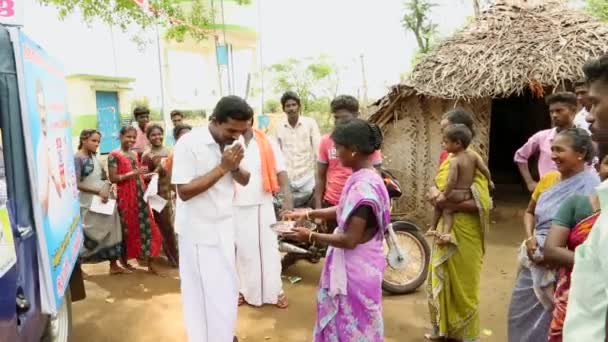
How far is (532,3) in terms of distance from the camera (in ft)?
25.3

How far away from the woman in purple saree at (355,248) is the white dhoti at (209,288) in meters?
0.64

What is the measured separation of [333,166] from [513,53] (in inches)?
146

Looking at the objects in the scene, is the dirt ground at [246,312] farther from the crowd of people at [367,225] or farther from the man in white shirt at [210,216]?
the man in white shirt at [210,216]

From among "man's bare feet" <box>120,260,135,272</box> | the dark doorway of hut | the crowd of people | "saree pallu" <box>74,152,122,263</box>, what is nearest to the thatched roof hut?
the crowd of people

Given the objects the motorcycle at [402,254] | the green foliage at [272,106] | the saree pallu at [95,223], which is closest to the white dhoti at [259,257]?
the motorcycle at [402,254]

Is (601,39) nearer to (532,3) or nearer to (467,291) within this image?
(532,3)

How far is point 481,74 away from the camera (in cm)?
661

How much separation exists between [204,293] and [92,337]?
1.36m

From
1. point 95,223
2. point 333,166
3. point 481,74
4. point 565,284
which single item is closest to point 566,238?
point 565,284

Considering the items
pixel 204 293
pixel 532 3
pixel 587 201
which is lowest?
pixel 204 293

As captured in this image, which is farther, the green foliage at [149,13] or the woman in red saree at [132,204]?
the green foliage at [149,13]

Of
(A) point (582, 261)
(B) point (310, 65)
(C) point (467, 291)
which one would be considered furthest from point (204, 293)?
(B) point (310, 65)

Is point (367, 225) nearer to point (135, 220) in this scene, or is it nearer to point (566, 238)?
point (566, 238)

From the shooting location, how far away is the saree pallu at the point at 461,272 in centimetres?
335
